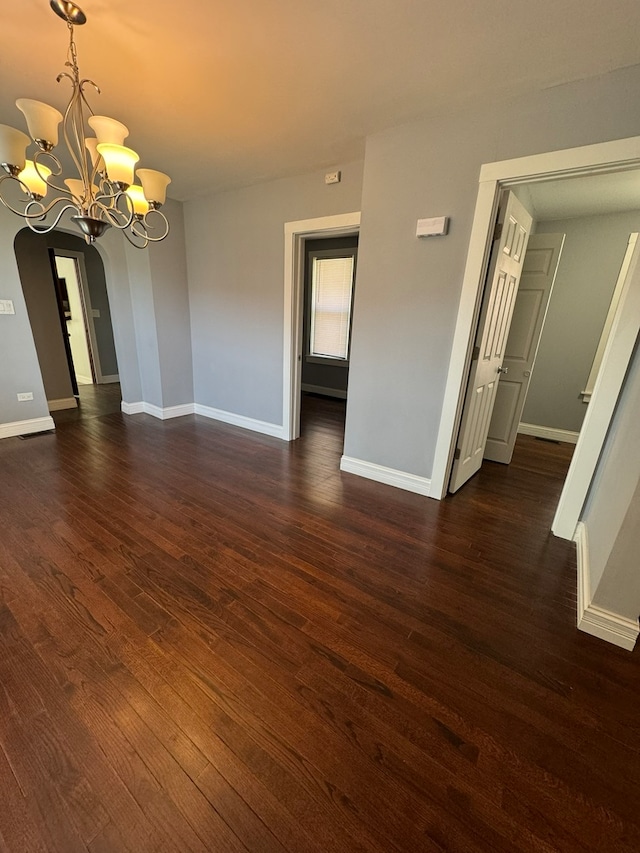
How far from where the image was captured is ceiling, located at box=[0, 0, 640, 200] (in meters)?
1.42

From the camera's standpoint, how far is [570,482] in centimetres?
220

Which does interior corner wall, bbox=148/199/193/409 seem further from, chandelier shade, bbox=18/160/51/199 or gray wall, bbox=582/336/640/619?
gray wall, bbox=582/336/640/619

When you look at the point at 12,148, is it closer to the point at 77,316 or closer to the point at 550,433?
the point at 550,433

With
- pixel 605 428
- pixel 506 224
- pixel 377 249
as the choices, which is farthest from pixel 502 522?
pixel 377 249

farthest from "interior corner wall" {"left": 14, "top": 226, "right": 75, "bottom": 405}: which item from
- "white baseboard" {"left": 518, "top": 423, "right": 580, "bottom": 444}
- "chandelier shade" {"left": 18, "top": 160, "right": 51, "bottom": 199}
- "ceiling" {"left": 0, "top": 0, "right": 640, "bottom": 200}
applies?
"white baseboard" {"left": 518, "top": 423, "right": 580, "bottom": 444}

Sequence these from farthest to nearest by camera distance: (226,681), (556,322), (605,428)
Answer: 1. (556,322)
2. (605,428)
3. (226,681)

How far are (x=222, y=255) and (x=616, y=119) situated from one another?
3.37m

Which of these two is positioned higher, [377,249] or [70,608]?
[377,249]

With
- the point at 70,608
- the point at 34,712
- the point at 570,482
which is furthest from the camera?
the point at 570,482

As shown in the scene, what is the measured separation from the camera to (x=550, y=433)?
14.0ft

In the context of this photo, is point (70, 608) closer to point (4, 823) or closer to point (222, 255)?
point (4, 823)

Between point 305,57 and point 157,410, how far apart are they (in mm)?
3803

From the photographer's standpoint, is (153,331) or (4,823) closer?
(4,823)

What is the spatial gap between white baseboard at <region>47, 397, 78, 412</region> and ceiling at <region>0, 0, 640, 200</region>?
10.4 ft
